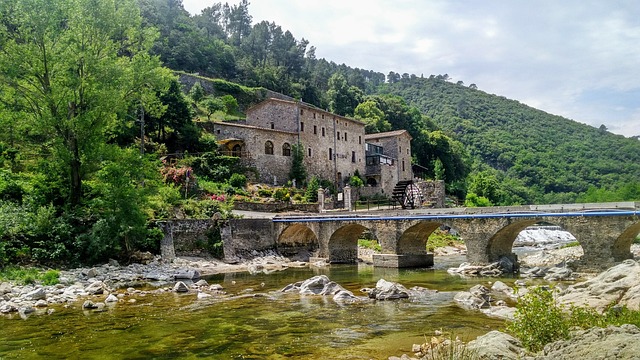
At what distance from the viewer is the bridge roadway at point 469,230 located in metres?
20.7

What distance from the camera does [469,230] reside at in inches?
969

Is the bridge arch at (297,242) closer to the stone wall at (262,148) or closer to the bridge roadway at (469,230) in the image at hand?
the bridge roadway at (469,230)

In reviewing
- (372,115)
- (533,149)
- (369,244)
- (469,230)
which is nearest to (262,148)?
(369,244)

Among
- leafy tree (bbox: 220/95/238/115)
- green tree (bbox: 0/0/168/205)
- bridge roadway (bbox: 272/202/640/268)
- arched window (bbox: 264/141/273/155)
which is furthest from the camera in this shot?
leafy tree (bbox: 220/95/238/115)

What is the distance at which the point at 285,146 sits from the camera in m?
47.9

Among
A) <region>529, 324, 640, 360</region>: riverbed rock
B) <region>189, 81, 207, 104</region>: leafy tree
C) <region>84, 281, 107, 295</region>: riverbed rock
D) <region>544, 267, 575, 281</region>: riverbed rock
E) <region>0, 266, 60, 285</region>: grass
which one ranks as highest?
<region>189, 81, 207, 104</region>: leafy tree

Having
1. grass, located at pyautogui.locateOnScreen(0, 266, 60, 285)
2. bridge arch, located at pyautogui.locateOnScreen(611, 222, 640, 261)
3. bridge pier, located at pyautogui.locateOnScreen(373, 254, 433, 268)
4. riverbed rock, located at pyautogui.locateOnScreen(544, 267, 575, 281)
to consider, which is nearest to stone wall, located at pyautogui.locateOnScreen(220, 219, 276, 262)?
bridge pier, located at pyautogui.locateOnScreen(373, 254, 433, 268)

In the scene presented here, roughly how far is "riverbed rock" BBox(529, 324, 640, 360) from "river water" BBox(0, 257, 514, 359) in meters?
4.15

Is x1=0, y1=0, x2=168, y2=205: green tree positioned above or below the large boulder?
above

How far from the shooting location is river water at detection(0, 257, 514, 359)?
1042 centimetres

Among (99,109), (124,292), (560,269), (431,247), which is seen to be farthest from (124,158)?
(431,247)

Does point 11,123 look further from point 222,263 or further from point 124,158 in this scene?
point 222,263

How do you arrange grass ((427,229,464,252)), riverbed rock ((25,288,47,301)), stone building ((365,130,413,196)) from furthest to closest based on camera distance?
stone building ((365,130,413,196)) → grass ((427,229,464,252)) → riverbed rock ((25,288,47,301))

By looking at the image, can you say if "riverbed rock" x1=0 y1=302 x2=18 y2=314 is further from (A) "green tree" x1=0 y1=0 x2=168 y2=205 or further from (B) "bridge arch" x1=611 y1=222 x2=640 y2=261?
(B) "bridge arch" x1=611 y1=222 x2=640 y2=261
